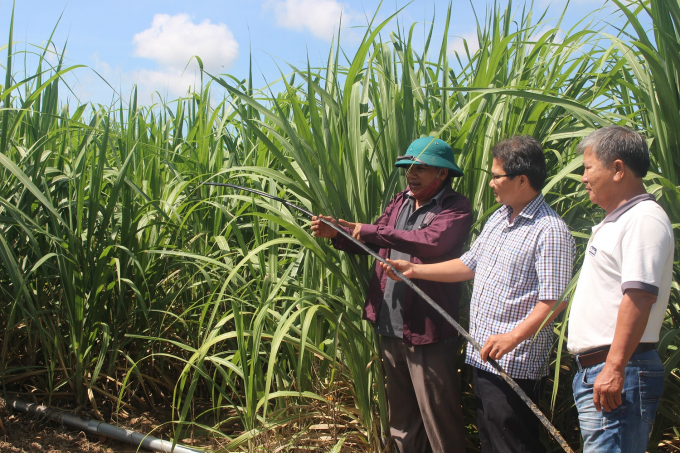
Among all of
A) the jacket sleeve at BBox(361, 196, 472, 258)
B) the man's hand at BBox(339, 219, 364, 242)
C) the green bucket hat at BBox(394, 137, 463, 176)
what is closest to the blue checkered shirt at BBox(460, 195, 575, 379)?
the jacket sleeve at BBox(361, 196, 472, 258)

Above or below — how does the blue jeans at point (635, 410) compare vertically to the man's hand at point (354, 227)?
below

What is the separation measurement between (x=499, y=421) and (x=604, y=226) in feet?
2.22

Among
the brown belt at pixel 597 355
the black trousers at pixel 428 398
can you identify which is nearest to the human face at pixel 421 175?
the black trousers at pixel 428 398

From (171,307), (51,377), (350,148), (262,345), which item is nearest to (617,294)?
(350,148)

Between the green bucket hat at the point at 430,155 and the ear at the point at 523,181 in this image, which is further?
the green bucket hat at the point at 430,155

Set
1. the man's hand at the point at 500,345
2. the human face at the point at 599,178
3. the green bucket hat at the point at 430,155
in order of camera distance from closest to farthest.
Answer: the human face at the point at 599,178, the man's hand at the point at 500,345, the green bucket hat at the point at 430,155

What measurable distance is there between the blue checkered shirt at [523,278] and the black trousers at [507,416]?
0.04m

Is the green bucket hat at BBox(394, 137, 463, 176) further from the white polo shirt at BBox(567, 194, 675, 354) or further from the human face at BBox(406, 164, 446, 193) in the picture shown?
the white polo shirt at BBox(567, 194, 675, 354)

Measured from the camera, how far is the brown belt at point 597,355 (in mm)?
1298

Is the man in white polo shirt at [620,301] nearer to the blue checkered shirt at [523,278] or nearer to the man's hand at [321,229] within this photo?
the blue checkered shirt at [523,278]

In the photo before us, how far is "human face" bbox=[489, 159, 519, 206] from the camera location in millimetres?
1660

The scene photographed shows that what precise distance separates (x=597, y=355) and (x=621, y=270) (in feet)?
0.70

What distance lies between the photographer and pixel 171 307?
2656 millimetres

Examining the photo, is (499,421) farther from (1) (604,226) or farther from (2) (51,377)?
(2) (51,377)
